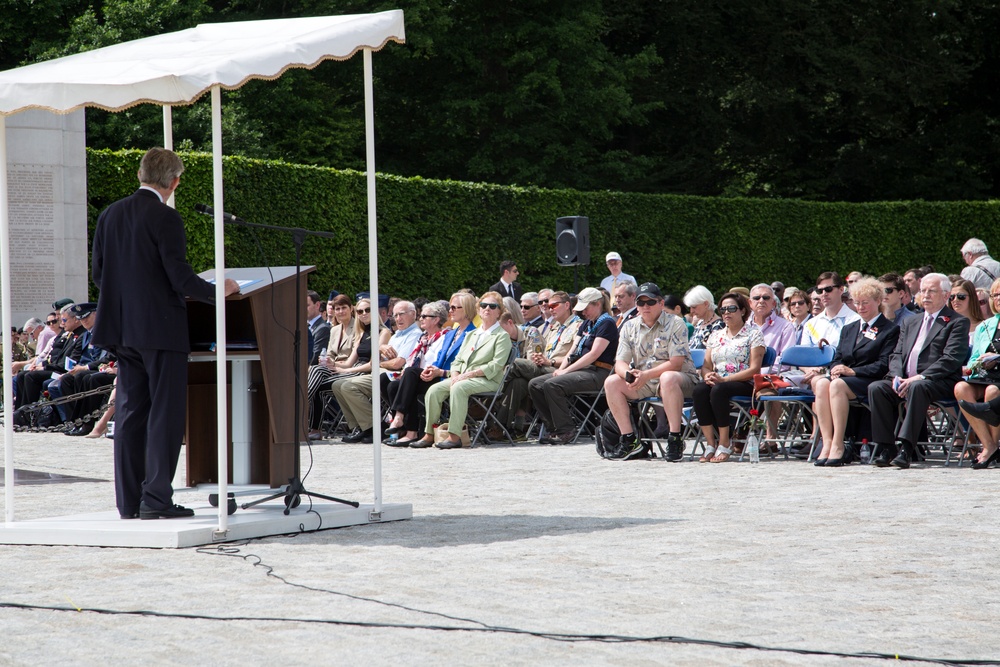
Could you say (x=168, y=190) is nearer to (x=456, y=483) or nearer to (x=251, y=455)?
(x=251, y=455)

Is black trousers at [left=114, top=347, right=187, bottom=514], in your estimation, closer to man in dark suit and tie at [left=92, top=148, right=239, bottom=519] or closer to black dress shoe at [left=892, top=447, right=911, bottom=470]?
man in dark suit and tie at [left=92, top=148, right=239, bottom=519]

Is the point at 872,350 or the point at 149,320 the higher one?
the point at 149,320

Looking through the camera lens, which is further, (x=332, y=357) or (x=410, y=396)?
(x=332, y=357)

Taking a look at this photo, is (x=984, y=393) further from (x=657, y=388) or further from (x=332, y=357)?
(x=332, y=357)

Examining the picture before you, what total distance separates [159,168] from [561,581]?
3.20 m

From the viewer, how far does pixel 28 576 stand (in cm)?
568

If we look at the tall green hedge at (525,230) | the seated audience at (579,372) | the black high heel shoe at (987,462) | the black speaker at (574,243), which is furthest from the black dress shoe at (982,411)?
the tall green hedge at (525,230)

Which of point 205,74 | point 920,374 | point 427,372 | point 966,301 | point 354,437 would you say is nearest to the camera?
point 205,74

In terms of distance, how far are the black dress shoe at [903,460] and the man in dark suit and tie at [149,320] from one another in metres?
5.80

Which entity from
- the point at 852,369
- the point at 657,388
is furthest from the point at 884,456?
the point at 657,388

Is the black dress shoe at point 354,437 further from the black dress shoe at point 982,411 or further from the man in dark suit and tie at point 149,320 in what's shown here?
the man in dark suit and tie at point 149,320

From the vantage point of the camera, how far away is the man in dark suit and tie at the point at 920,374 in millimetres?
10234

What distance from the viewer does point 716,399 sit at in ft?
36.8

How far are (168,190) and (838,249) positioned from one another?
80.0 ft
